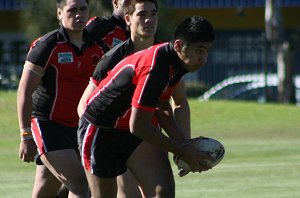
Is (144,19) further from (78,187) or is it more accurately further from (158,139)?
(78,187)

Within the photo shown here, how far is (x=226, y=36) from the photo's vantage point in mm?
50438

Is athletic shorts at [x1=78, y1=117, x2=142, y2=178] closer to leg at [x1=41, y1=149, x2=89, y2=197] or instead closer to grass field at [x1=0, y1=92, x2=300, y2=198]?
leg at [x1=41, y1=149, x2=89, y2=197]

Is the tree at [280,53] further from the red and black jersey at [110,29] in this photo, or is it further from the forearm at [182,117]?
the forearm at [182,117]

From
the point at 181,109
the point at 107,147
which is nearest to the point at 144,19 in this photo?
the point at 181,109

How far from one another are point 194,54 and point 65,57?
214 cm

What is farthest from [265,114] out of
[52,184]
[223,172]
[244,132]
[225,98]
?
[52,184]

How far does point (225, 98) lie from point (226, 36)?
542 inches

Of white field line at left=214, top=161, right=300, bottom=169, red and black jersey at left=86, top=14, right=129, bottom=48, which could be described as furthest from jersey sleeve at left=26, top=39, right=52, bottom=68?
white field line at left=214, top=161, right=300, bottom=169

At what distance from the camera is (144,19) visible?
888cm

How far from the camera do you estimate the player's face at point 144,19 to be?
884 cm

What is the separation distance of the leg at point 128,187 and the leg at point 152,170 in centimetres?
94

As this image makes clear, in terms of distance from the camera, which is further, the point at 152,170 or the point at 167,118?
the point at 167,118

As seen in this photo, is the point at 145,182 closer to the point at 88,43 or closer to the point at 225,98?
the point at 88,43

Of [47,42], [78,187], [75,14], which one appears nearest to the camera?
[78,187]
